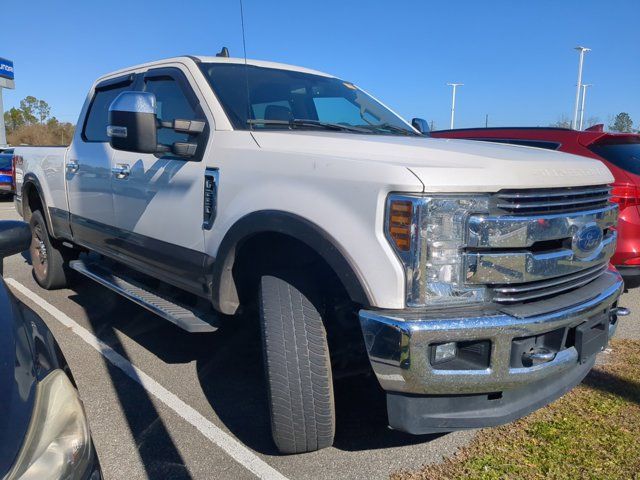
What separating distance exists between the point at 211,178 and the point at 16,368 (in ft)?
5.81

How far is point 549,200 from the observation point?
8.04 feet

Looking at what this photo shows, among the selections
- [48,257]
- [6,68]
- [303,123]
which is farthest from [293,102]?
[6,68]

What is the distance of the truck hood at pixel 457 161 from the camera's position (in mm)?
2211

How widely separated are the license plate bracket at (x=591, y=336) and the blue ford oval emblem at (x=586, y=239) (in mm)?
334

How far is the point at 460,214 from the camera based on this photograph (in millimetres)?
2191

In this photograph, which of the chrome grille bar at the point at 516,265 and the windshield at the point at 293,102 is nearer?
the chrome grille bar at the point at 516,265

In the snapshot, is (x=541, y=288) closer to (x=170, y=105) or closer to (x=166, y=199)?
(x=166, y=199)

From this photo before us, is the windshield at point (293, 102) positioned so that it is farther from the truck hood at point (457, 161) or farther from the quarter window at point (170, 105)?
the truck hood at point (457, 161)

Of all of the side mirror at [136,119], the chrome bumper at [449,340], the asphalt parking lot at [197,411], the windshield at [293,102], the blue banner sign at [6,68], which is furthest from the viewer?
the blue banner sign at [6,68]

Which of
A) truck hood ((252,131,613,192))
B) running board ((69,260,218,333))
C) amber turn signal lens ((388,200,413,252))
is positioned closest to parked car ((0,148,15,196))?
running board ((69,260,218,333))

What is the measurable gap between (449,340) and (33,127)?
2567 inches

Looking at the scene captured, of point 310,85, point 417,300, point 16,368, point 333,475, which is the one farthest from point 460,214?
point 310,85

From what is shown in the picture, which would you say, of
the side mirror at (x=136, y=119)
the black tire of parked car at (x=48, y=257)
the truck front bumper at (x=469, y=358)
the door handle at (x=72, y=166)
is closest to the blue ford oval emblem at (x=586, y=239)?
the truck front bumper at (x=469, y=358)

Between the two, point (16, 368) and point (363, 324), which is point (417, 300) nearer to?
point (363, 324)
